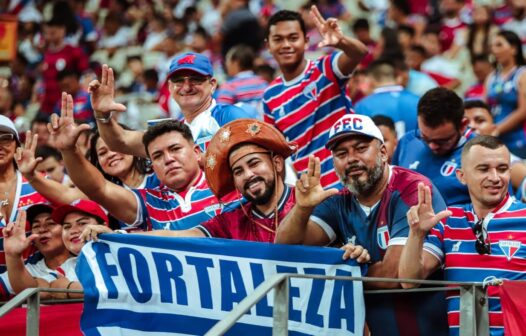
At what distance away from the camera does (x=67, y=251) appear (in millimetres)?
6914

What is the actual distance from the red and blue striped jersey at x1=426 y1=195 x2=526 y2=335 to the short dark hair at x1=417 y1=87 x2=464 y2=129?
1374mm

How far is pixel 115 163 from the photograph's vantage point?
23.3 feet

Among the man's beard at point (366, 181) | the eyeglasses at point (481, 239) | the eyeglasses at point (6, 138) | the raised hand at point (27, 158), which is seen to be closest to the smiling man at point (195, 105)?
the raised hand at point (27, 158)

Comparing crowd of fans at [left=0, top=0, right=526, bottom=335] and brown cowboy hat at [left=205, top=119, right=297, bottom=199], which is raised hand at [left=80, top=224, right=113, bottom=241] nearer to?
crowd of fans at [left=0, top=0, right=526, bottom=335]

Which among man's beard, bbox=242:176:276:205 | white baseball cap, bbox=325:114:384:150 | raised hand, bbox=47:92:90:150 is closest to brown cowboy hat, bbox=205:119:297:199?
man's beard, bbox=242:176:276:205

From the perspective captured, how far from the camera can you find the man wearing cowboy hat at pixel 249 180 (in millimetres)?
5430

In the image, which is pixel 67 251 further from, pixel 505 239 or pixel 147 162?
pixel 505 239

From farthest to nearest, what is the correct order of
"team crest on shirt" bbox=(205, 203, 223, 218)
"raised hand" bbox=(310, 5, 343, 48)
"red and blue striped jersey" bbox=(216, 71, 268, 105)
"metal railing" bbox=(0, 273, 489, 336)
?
"red and blue striped jersey" bbox=(216, 71, 268, 105), "raised hand" bbox=(310, 5, 343, 48), "team crest on shirt" bbox=(205, 203, 223, 218), "metal railing" bbox=(0, 273, 489, 336)

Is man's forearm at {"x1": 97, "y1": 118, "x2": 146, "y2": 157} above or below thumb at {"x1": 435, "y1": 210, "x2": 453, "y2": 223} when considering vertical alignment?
above

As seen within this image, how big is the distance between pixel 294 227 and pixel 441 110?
1.97 metres

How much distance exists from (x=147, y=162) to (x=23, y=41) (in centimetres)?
1174

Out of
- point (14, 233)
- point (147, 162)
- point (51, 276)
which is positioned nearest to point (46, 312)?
point (14, 233)

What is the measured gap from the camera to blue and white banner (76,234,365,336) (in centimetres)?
506

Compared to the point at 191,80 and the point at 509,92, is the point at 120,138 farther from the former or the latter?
the point at 509,92
